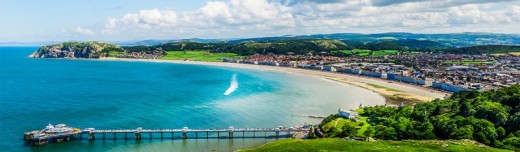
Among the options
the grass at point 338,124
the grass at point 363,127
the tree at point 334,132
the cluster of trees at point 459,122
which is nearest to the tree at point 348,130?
the tree at point 334,132

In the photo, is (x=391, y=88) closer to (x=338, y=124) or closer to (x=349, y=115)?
(x=349, y=115)

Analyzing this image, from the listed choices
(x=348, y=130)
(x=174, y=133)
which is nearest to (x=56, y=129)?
(x=174, y=133)

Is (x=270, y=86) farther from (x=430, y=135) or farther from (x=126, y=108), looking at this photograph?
(x=430, y=135)

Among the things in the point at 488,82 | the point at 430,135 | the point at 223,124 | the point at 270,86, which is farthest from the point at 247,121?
the point at 488,82

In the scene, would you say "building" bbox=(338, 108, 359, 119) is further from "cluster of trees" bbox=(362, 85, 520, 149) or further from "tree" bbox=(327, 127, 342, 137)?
"tree" bbox=(327, 127, 342, 137)

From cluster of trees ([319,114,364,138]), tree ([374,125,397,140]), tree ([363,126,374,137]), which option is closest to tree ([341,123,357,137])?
cluster of trees ([319,114,364,138])

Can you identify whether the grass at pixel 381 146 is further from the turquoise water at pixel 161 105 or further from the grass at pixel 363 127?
the turquoise water at pixel 161 105

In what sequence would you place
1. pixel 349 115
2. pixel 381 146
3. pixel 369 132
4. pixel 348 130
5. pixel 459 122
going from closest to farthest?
1. pixel 381 146
2. pixel 459 122
3. pixel 369 132
4. pixel 348 130
5. pixel 349 115
